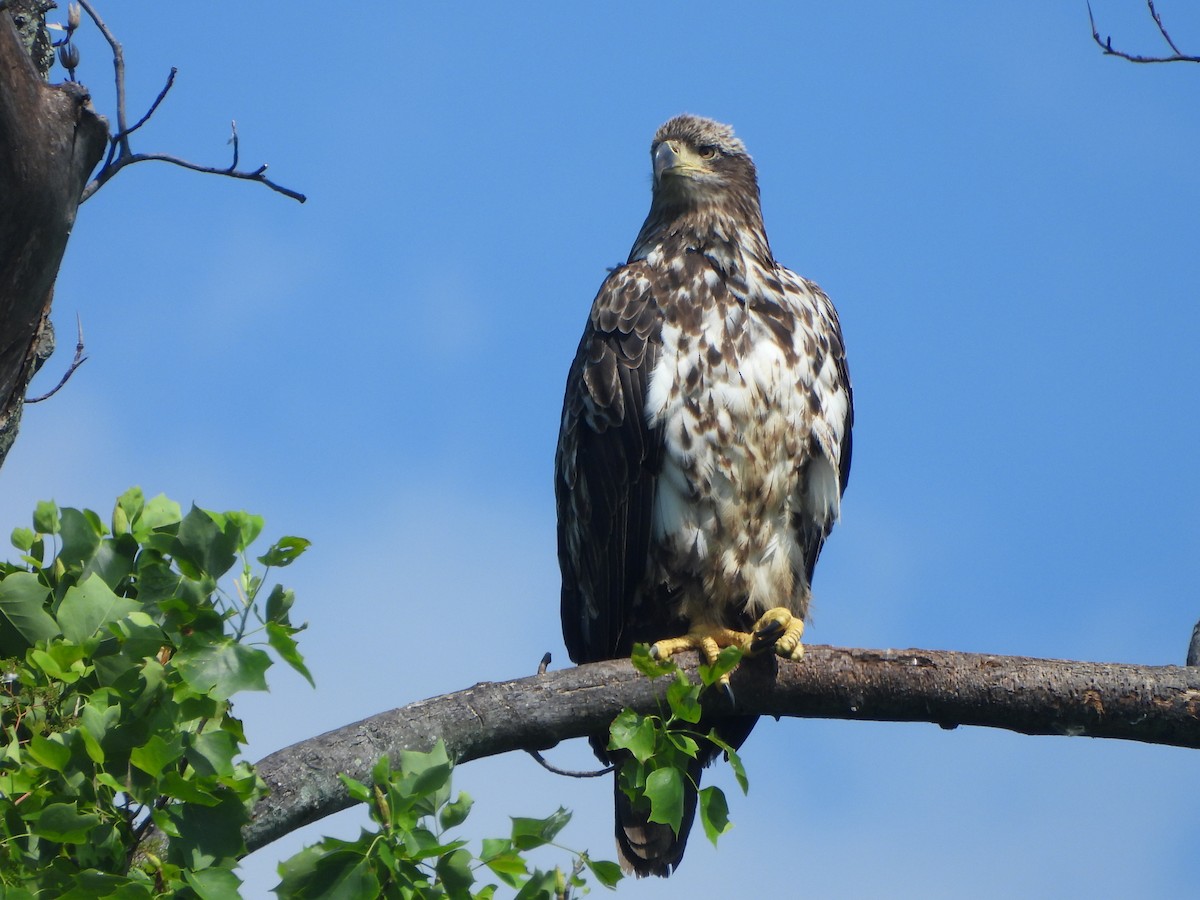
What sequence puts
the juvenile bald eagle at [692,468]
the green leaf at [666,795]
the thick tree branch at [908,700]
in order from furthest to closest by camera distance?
the juvenile bald eagle at [692,468], the thick tree branch at [908,700], the green leaf at [666,795]

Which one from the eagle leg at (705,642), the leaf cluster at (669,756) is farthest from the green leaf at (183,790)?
the eagle leg at (705,642)

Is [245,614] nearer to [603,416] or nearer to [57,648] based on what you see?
[57,648]

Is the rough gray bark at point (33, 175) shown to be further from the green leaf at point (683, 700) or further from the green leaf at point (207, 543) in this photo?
the green leaf at point (683, 700)

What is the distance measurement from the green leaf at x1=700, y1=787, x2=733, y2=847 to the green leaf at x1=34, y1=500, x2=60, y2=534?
1.55 m

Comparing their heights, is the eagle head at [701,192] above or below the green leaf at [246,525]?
above

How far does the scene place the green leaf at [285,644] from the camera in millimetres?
2768

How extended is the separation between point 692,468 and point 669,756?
170cm

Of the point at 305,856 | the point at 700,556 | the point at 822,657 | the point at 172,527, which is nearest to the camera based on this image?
the point at 305,856

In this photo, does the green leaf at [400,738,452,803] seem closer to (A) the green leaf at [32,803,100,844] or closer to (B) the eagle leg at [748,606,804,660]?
(A) the green leaf at [32,803,100,844]

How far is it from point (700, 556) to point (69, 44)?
8.36 feet

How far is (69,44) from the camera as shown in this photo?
12.5 feet

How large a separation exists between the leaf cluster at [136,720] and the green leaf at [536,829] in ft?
1.69

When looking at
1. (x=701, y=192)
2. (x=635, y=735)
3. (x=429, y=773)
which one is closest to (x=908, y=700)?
(x=635, y=735)

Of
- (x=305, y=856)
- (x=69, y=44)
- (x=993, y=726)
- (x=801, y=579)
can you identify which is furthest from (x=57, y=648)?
(x=801, y=579)
